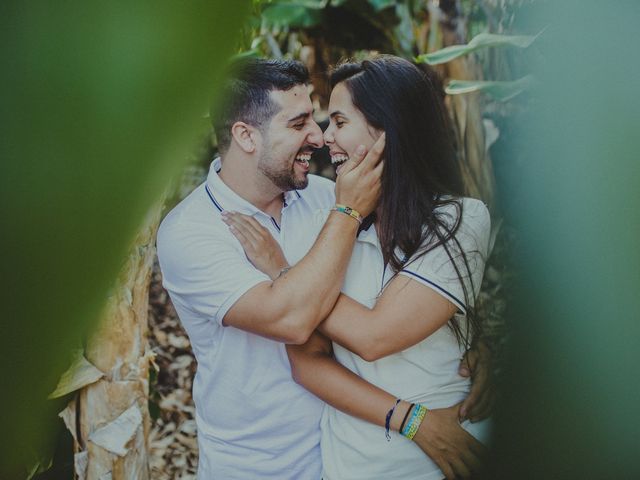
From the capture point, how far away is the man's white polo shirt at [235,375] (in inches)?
45.4

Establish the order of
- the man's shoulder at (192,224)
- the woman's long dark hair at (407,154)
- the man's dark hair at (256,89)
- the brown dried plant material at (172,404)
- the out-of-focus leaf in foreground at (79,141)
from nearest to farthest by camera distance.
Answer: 1. the out-of-focus leaf in foreground at (79,141)
2. the woman's long dark hair at (407,154)
3. the man's shoulder at (192,224)
4. the man's dark hair at (256,89)
5. the brown dried plant material at (172,404)

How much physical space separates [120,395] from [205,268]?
0.75 ft

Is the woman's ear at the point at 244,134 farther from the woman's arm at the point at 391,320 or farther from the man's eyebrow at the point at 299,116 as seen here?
the woman's arm at the point at 391,320

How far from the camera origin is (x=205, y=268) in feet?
3.61

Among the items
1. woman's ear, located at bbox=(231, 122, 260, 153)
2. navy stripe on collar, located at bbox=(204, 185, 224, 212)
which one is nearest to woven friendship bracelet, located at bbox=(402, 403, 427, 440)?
navy stripe on collar, located at bbox=(204, 185, 224, 212)

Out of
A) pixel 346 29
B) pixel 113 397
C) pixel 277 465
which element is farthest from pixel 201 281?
pixel 346 29

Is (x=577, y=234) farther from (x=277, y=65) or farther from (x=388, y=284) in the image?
(x=277, y=65)

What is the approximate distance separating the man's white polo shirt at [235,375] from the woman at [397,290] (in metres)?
0.06

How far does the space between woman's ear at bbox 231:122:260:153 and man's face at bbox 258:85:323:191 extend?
21mm

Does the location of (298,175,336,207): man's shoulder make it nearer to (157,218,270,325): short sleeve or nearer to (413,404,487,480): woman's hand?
(157,218,270,325): short sleeve

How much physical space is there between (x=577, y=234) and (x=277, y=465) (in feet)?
3.80

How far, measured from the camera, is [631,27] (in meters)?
0.10

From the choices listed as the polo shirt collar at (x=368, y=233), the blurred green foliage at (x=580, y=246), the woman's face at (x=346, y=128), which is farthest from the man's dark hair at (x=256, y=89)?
the blurred green foliage at (x=580, y=246)

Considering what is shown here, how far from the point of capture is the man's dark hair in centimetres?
135
